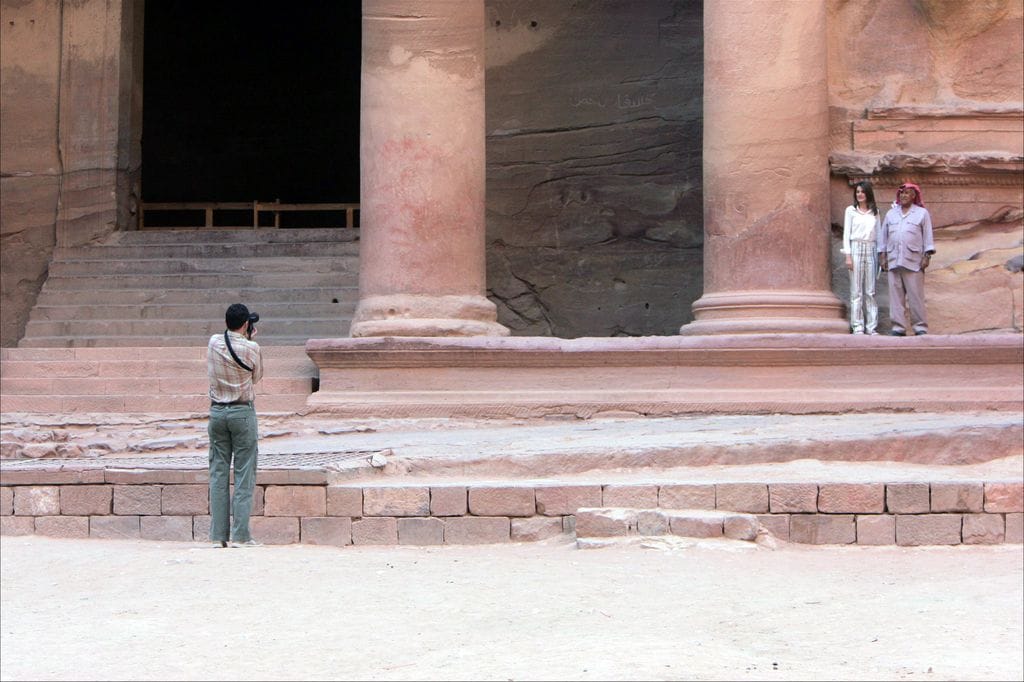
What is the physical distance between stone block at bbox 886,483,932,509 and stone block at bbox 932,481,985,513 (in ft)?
0.15

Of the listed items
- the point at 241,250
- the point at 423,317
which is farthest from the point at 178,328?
the point at 423,317

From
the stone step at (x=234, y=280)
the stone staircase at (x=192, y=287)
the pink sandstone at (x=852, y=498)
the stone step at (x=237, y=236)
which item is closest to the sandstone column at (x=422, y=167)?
the stone staircase at (x=192, y=287)

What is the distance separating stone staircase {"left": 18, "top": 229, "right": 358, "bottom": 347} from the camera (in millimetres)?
14539

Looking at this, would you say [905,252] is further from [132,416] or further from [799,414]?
[132,416]

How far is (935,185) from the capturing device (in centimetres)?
1297

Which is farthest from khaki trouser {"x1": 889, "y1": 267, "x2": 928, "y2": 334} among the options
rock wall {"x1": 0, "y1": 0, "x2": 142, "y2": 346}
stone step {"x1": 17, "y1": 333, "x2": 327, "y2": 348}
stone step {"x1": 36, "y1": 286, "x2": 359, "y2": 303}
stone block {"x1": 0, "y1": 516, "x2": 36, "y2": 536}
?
rock wall {"x1": 0, "y1": 0, "x2": 142, "y2": 346}

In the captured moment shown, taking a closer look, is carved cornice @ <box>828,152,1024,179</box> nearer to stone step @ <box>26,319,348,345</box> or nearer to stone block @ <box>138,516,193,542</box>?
stone step @ <box>26,319,348,345</box>

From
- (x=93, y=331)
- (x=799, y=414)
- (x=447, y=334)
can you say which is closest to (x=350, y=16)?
(x=93, y=331)

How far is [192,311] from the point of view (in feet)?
48.4

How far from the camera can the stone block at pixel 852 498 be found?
27.7 feet

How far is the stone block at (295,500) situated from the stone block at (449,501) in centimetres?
69

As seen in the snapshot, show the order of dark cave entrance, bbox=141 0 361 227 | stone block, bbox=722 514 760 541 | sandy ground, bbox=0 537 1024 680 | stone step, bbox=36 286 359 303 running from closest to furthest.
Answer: sandy ground, bbox=0 537 1024 680 → stone block, bbox=722 514 760 541 → stone step, bbox=36 286 359 303 → dark cave entrance, bbox=141 0 361 227

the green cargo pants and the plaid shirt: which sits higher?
the plaid shirt

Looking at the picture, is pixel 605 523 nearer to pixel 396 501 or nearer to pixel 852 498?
pixel 396 501
